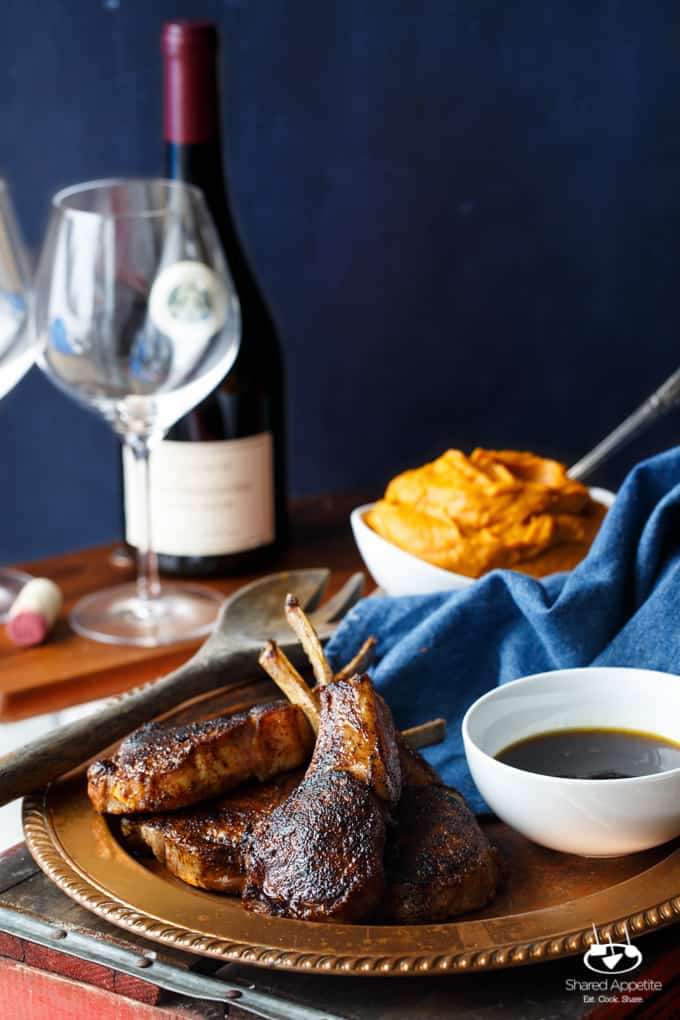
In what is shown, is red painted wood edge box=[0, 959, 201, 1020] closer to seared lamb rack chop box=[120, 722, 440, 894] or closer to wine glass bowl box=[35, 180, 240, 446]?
seared lamb rack chop box=[120, 722, 440, 894]

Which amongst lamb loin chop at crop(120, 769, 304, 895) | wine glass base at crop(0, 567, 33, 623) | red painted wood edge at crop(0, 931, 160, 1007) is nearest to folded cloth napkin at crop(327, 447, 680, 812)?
lamb loin chop at crop(120, 769, 304, 895)

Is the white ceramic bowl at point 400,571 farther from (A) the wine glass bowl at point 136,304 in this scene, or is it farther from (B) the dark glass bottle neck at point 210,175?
(B) the dark glass bottle neck at point 210,175

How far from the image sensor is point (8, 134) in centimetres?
169

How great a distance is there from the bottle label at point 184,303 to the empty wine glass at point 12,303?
136mm

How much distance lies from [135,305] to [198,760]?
559 mm

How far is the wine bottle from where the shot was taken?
1.32 m

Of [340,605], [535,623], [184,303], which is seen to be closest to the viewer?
[535,623]

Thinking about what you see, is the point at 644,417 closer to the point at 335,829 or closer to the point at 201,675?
the point at 201,675

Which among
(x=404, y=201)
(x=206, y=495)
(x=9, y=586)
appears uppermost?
(x=404, y=201)

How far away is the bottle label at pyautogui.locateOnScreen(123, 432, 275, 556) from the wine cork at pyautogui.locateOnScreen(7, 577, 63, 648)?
0.12 m

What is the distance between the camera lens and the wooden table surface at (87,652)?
3.79ft

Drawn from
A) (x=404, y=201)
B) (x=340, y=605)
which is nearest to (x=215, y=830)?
(x=340, y=605)

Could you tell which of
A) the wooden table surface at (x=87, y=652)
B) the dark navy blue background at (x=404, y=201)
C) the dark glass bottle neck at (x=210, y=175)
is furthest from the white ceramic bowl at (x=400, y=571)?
the dark navy blue background at (x=404, y=201)

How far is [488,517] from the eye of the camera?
112cm
